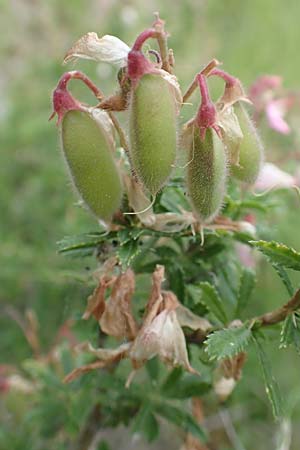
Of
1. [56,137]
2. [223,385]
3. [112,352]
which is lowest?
[56,137]

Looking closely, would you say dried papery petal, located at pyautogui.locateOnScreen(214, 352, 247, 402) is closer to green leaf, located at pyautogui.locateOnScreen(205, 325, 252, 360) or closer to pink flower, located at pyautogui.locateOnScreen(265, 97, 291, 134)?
green leaf, located at pyautogui.locateOnScreen(205, 325, 252, 360)

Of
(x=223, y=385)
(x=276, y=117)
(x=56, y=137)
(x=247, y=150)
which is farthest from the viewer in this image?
(x=56, y=137)

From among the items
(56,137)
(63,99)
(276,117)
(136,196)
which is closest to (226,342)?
(136,196)

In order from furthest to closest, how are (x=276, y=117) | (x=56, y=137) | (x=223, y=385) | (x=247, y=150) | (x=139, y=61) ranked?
1. (x=56, y=137)
2. (x=276, y=117)
3. (x=223, y=385)
4. (x=247, y=150)
5. (x=139, y=61)

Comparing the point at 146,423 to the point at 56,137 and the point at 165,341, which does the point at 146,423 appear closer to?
the point at 165,341

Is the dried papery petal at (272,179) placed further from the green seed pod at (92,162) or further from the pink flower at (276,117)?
the green seed pod at (92,162)

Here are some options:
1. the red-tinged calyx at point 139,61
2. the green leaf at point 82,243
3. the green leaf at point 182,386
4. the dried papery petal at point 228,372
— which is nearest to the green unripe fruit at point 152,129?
the red-tinged calyx at point 139,61
